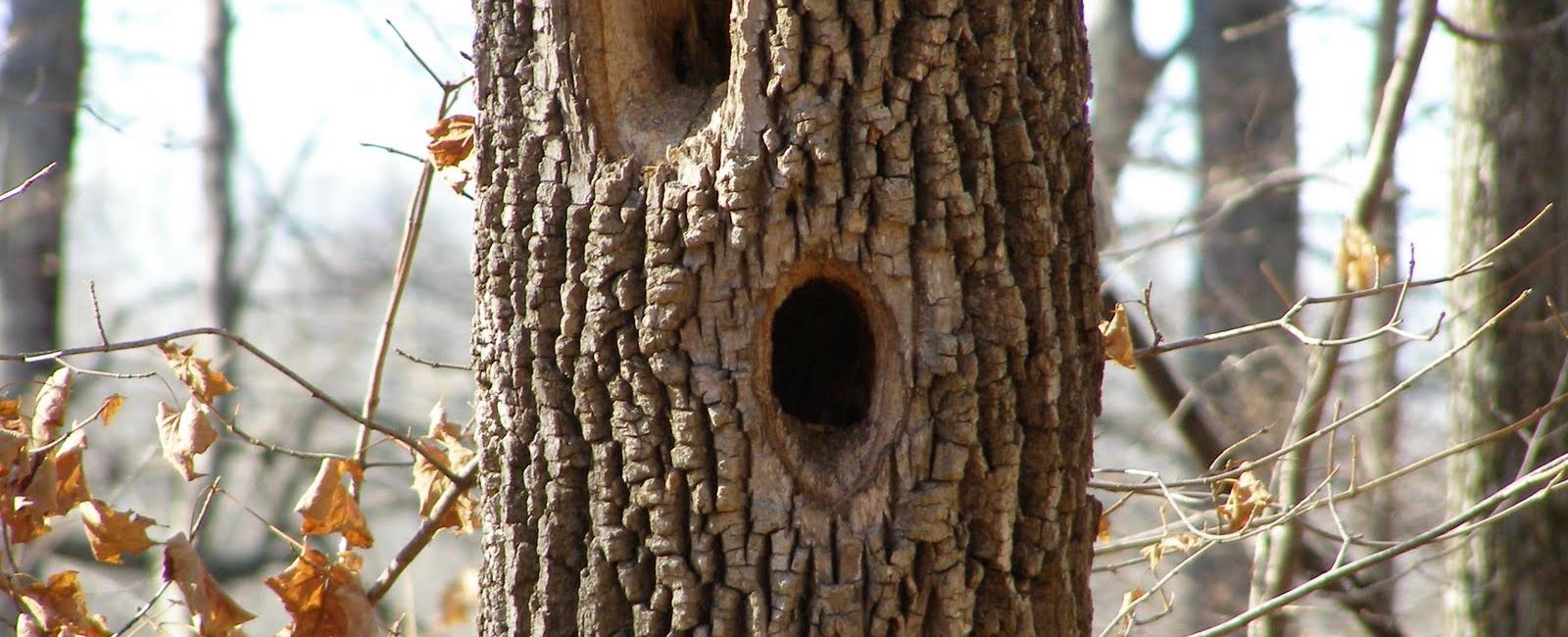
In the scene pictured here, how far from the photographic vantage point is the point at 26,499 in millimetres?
2264

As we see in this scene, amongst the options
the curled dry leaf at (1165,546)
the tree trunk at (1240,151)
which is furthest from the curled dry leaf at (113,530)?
the tree trunk at (1240,151)

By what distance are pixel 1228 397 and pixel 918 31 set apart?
703 cm

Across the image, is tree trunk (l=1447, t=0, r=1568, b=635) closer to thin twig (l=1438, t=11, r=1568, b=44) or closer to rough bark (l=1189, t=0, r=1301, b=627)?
thin twig (l=1438, t=11, r=1568, b=44)

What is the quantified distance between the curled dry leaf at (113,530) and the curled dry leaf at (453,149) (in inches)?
34.5

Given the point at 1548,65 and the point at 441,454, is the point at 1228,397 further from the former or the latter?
the point at 441,454

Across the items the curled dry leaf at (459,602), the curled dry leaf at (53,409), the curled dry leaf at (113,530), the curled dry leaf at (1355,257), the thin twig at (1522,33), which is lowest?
the curled dry leaf at (459,602)

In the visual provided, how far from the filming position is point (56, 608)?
2355 millimetres

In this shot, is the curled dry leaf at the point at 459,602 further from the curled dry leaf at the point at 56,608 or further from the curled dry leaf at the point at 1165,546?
the curled dry leaf at the point at 1165,546

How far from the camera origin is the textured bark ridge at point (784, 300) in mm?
1859

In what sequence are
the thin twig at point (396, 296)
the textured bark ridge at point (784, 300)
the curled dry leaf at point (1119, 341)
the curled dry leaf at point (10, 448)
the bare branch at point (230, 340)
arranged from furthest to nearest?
the thin twig at point (396, 296), the curled dry leaf at point (1119, 341), the curled dry leaf at point (10, 448), the bare branch at point (230, 340), the textured bark ridge at point (784, 300)

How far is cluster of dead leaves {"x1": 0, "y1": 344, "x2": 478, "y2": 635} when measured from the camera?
89.1 inches

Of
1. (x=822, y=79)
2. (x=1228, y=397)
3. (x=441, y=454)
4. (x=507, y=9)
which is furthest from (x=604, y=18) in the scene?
(x=1228, y=397)

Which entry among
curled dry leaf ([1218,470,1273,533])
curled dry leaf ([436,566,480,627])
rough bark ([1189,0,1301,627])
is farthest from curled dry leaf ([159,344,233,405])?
rough bark ([1189,0,1301,627])

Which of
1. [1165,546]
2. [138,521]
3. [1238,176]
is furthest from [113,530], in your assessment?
[1238,176]
